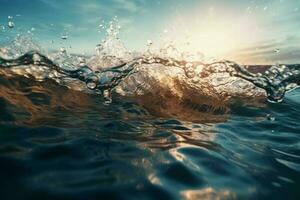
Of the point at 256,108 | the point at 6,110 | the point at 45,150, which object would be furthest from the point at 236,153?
the point at 256,108

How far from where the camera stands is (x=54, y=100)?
18.2ft

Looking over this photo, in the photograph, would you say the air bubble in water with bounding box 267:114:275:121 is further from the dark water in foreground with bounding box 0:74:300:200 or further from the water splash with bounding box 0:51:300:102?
the water splash with bounding box 0:51:300:102

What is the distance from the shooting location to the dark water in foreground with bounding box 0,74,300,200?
2.48 m

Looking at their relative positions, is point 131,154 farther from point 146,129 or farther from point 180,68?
point 180,68

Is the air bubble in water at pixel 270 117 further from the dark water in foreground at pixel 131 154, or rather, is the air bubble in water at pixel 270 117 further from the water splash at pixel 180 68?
the water splash at pixel 180 68

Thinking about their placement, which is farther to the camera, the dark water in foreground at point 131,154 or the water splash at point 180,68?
the water splash at point 180,68

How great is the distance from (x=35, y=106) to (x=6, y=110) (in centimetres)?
73

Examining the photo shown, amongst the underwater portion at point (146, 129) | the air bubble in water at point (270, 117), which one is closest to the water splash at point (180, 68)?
the underwater portion at point (146, 129)

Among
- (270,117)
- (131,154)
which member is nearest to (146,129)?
(131,154)

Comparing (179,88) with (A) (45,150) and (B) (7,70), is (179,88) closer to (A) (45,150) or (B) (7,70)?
(B) (7,70)

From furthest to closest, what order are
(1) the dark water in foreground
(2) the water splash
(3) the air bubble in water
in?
(2) the water splash, (3) the air bubble in water, (1) the dark water in foreground

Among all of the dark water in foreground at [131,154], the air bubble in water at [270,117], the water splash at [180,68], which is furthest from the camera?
the water splash at [180,68]

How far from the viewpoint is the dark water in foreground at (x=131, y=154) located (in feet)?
8.13

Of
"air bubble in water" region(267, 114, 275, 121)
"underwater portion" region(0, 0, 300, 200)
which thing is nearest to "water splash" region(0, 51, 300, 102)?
"underwater portion" region(0, 0, 300, 200)
